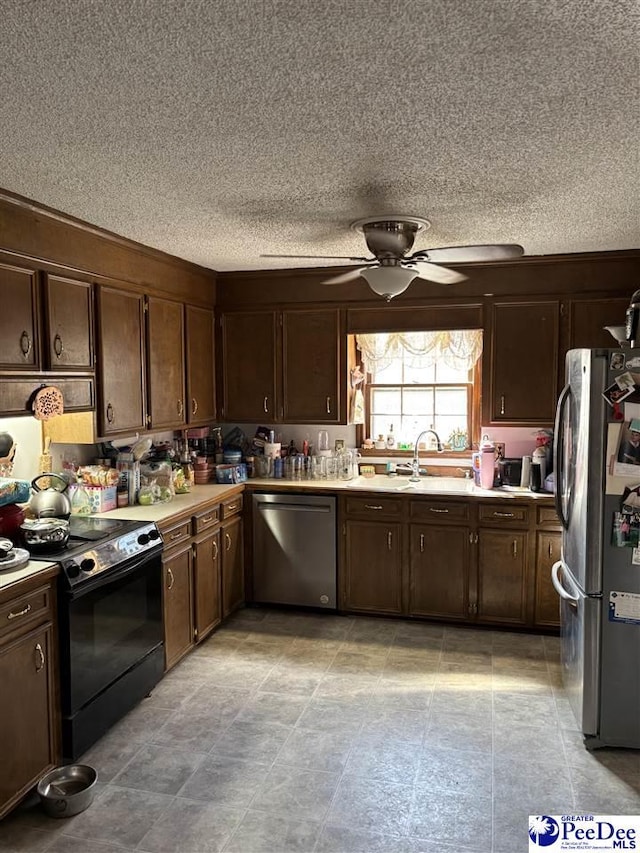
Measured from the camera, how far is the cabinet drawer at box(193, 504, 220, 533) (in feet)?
12.7

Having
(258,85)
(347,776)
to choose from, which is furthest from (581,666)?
(258,85)

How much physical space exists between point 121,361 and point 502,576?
2.66m

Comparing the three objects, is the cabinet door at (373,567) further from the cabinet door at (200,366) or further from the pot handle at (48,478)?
the pot handle at (48,478)

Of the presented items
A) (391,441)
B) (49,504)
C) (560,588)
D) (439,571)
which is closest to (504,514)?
(439,571)

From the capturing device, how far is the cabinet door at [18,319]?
283 cm

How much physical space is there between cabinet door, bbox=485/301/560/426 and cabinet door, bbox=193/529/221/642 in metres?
2.04

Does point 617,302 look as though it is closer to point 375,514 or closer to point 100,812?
point 375,514

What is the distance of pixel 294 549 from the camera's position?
4.51m

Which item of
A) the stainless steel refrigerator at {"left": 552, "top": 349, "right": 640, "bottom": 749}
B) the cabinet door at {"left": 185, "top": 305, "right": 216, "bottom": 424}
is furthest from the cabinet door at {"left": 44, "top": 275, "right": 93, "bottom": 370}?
the stainless steel refrigerator at {"left": 552, "top": 349, "right": 640, "bottom": 749}

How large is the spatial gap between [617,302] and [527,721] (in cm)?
256

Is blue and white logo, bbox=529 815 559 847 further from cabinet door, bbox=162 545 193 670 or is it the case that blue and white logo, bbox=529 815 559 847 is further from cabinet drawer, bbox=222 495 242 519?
cabinet drawer, bbox=222 495 242 519

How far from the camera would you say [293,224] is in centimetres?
329

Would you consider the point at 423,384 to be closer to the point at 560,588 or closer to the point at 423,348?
the point at 423,348

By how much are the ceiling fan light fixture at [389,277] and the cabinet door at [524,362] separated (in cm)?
131
